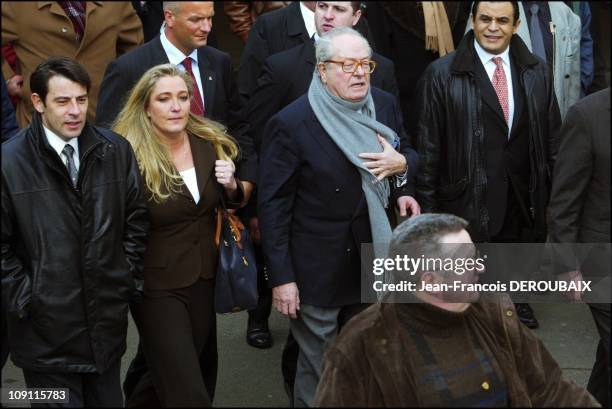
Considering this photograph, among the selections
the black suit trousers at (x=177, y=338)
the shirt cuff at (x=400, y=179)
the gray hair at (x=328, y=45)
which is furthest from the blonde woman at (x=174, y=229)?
the shirt cuff at (x=400, y=179)

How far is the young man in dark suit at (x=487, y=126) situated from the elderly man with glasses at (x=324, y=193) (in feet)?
3.34

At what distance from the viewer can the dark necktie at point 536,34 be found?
22.6 ft

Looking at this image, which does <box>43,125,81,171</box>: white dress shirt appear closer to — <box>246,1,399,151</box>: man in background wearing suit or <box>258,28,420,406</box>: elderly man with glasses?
<box>258,28,420,406</box>: elderly man with glasses

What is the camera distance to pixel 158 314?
4.74 meters

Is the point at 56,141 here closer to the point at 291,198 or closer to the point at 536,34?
the point at 291,198

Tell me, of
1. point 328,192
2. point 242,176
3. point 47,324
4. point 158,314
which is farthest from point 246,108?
point 47,324

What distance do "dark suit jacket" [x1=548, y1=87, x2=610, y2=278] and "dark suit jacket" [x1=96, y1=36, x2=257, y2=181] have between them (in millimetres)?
1493

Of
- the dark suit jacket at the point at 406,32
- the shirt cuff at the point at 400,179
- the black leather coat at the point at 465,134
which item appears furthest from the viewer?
the dark suit jacket at the point at 406,32

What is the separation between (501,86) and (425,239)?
2.34 meters

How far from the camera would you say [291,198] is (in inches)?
195

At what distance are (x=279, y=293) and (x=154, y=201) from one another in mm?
697

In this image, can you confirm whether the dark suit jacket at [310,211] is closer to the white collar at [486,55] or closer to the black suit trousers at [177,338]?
the black suit trousers at [177,338]

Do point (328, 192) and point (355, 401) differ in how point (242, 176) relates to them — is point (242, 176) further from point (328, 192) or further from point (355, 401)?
point (355, 401)

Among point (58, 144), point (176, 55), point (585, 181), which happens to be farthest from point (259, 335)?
point (585, 181)
